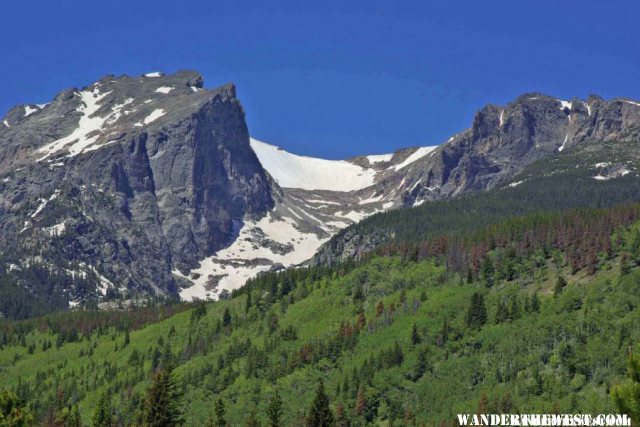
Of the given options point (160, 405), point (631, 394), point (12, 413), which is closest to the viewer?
point (631, 394)

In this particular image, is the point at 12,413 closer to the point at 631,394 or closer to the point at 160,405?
the point at 160,405

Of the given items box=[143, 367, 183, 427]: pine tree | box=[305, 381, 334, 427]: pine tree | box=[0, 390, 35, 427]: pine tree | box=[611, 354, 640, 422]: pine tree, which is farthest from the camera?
box=[305, 381, 334, 427]: pine tree

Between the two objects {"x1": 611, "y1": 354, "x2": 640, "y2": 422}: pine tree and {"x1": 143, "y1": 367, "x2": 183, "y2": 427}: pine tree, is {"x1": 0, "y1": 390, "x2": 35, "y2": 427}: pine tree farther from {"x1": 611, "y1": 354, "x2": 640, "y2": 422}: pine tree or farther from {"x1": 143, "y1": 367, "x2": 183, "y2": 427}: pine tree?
{"x1": 611, "y1": 354, "x2": 640, "y2": 422}: pine tree

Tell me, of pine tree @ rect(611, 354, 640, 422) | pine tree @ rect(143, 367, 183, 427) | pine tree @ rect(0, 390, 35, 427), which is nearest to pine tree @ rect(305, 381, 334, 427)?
pine tree @ rect(143, 367, 183, 427)

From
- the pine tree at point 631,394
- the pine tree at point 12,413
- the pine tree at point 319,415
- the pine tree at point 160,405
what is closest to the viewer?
the pine tree at point 631,394

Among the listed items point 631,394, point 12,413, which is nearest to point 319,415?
point 12,413

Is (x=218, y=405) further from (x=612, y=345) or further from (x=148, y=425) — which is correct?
(x=612, y=345)

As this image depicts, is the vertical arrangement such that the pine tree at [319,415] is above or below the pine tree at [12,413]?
below

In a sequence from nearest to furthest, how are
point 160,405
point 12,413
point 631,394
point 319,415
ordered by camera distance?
point 631,394, point 12,413, point 160,405, point 319,415

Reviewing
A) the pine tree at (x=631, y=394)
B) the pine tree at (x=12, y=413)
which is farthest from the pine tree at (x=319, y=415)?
the pine tree at (x=631, y=394)

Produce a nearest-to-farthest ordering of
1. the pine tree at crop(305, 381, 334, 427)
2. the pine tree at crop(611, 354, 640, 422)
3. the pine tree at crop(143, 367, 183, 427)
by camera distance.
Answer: the pine tree at crop(611, 354, 640, 422) → the pine tree at crop(143, 367, 183, 427) → the pine tree at crop(305, 381, 334, 427)

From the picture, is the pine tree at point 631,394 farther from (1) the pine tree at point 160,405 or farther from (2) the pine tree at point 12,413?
(2) the pine tree at point 12,413

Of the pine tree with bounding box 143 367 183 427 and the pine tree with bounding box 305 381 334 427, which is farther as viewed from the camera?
the pine tree with bounding box 305 381 334 427

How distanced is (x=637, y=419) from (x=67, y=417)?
99.3 metres
